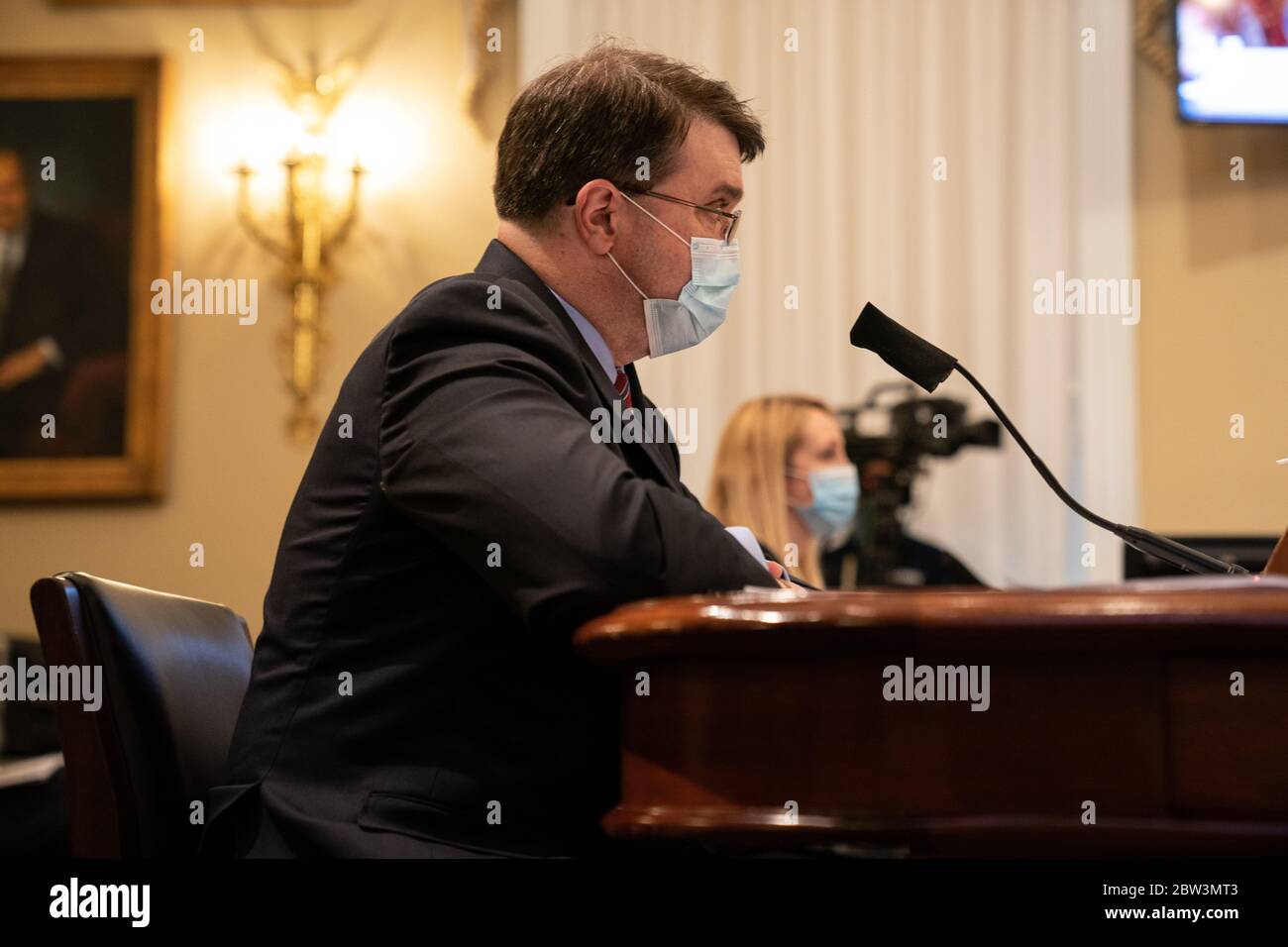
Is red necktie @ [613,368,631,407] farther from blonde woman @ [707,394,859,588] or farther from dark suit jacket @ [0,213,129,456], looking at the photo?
dark suit jacket @ [0,213,129,456]

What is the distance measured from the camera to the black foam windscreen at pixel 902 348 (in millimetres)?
1721

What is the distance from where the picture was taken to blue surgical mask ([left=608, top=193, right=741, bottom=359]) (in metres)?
1.92

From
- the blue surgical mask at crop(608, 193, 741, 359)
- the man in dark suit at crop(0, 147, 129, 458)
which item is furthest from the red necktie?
the man in dark suit at crop(0, 147, 129, 458)

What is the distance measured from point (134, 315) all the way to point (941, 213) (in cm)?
304

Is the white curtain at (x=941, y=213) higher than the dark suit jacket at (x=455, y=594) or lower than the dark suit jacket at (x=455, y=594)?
higher

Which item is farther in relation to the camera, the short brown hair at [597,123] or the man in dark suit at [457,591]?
the short brown hair at [597,123]

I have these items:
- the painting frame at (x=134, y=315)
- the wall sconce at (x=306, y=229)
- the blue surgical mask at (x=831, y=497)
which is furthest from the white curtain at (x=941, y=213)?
the painting frame at (x=134, y=315)

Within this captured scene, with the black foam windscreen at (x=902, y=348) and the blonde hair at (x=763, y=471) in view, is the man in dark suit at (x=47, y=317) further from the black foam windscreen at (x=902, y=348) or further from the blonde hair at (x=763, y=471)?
the black foam windscreen at (x=902, y=348)

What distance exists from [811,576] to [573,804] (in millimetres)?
2762

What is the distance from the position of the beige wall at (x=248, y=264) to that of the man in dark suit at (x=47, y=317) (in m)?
0.24

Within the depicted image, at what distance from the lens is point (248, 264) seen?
5.32 meters

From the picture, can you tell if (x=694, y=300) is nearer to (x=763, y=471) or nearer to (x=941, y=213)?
(x=763, y=471)
